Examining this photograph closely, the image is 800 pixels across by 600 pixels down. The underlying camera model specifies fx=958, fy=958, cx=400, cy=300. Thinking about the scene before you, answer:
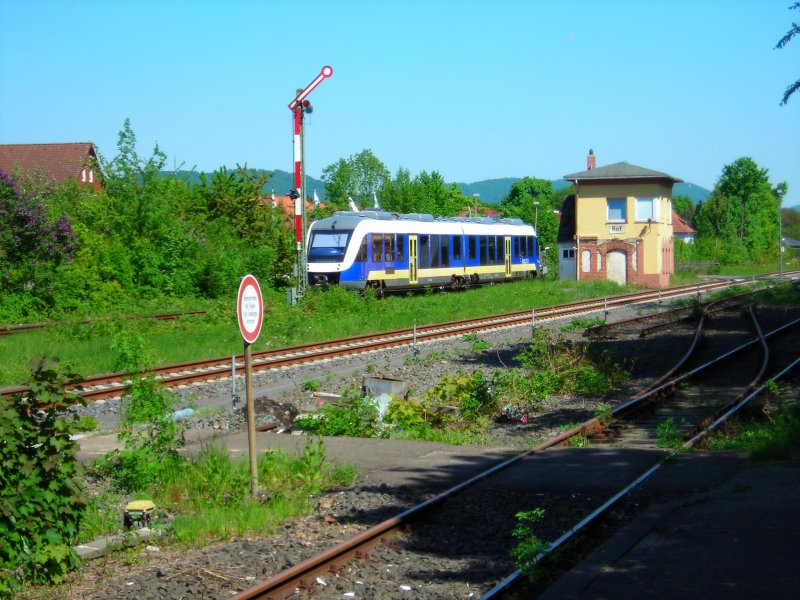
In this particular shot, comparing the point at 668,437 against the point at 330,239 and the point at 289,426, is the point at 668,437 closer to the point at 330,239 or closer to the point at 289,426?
the point at 289,426

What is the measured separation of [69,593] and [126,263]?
2838cm

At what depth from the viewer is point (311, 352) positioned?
22.9 metres

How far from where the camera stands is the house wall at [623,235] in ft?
182

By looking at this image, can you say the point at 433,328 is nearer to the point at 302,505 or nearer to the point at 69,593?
the point at 302,505

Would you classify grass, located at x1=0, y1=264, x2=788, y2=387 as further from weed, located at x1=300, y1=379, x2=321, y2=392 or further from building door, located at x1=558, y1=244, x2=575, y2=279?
building door, located at x1=558, y1=244, x2=575, y2=279

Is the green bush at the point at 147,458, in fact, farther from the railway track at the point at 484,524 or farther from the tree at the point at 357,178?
the tree at the point at 357,178

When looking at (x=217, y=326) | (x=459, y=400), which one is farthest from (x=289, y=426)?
(x=217, y=326)

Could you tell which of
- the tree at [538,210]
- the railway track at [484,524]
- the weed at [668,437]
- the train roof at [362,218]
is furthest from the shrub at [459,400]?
the tree at [538,210]

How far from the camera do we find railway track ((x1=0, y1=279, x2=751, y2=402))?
692 inches

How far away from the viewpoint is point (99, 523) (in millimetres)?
8820

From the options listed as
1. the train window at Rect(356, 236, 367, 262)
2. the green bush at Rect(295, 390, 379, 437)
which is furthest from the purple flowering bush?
the green bush at Rect(295, 390, 379, 437)

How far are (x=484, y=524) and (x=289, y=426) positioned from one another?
6.12 metres

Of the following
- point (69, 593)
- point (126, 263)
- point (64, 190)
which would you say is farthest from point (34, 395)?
point (64, 190)

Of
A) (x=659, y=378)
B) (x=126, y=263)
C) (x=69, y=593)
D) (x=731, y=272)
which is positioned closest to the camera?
(x=69, y=593)
